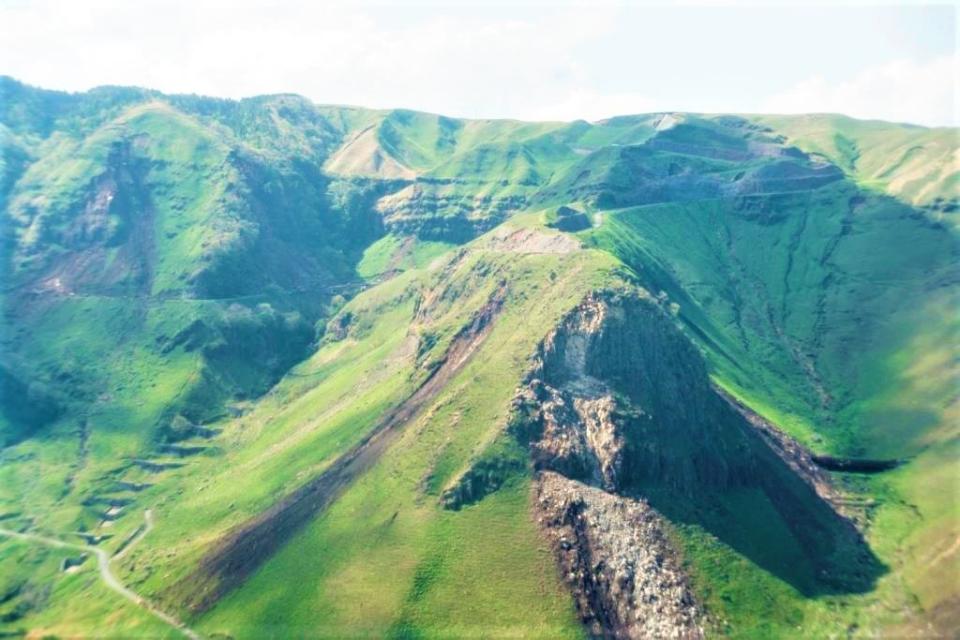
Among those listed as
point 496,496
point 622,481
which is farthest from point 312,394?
point 622,481

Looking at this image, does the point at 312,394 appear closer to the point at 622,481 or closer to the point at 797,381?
the point at 622,481

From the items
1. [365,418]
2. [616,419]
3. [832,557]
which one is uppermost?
[616,419]

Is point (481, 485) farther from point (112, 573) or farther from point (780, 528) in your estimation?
point (112, 573)

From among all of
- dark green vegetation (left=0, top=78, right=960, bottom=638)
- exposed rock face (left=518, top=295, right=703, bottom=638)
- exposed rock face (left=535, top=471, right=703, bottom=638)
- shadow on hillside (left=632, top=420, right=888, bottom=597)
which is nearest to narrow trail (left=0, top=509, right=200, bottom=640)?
dark green vegetation (left=0, top=78, right=960, bottom=638)

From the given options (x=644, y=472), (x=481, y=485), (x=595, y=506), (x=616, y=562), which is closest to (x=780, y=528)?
(x=644, y=472)

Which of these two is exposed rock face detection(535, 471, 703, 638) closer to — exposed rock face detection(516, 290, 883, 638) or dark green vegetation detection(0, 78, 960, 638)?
exposed rock face detection(516, 290, 883, 638)

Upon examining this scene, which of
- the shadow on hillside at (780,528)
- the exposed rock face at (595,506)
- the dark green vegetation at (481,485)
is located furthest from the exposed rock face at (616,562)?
the shadow on hillside at (780,528)
